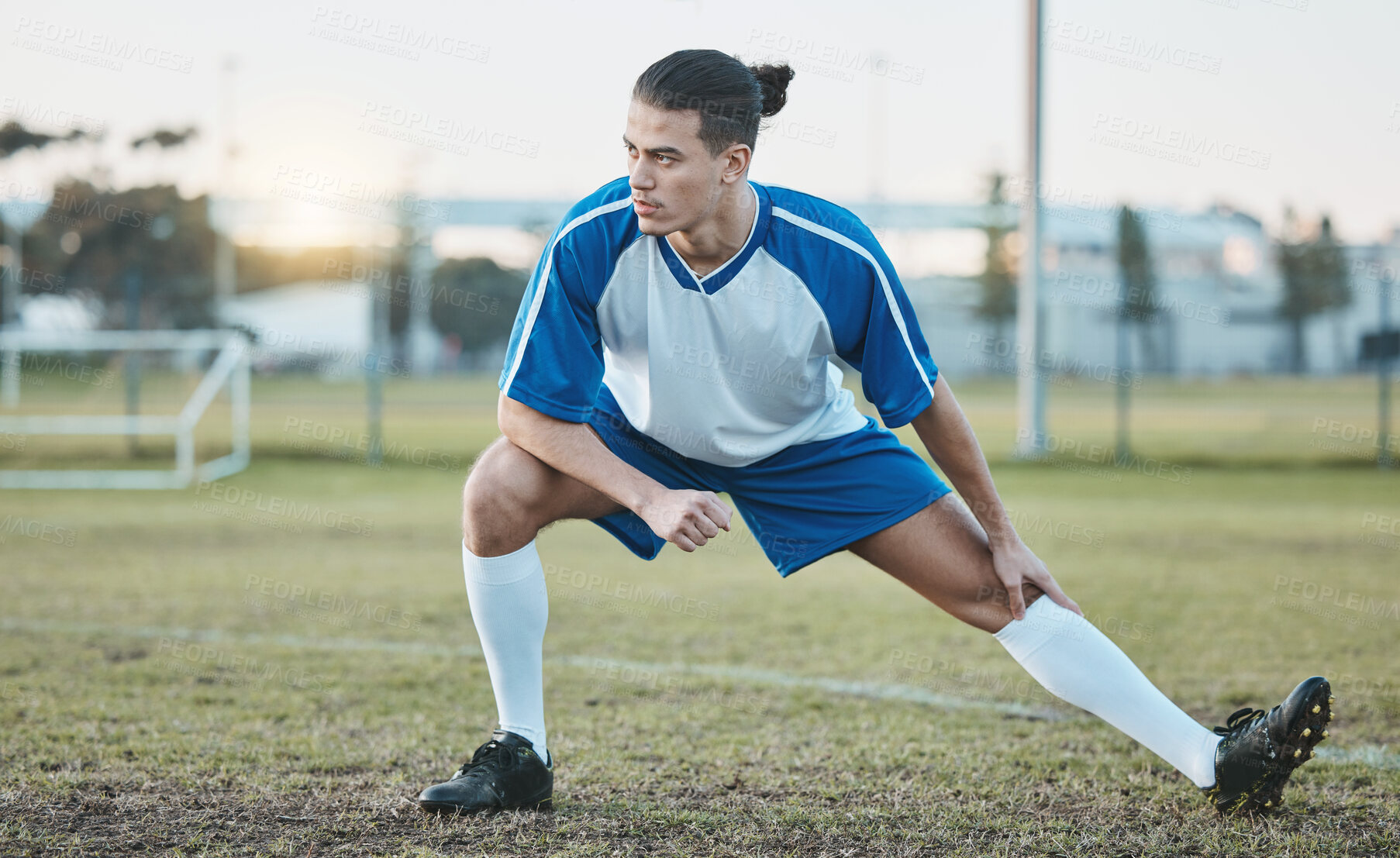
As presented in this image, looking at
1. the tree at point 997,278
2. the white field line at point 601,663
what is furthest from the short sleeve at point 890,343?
the tree at point 997,278

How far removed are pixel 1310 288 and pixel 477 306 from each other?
11.5m

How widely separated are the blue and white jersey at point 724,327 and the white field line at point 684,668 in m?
1.33

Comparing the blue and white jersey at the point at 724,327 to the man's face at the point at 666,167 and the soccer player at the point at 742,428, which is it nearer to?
the soccer player at the point at 742,428

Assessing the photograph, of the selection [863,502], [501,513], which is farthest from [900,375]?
[501,513]

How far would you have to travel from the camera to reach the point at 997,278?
2430cm

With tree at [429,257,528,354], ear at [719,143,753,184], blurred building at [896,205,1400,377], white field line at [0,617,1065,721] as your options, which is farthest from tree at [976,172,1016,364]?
ear at [719,143,753,184]

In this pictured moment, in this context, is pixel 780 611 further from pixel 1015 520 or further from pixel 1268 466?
pixel 1268 466

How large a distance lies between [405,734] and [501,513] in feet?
3.44

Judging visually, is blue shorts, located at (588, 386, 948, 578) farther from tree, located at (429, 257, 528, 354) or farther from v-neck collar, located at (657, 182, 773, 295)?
tree, located at (429, 257, 528, 354)

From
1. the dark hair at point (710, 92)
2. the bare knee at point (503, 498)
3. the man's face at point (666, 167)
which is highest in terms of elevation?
the dark hair at point (710, 92)

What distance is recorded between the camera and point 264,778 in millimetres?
2811

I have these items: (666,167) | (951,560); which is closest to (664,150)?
(666,167)

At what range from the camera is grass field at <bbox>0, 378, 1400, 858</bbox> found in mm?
2504

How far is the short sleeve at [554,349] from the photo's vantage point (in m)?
2.51
